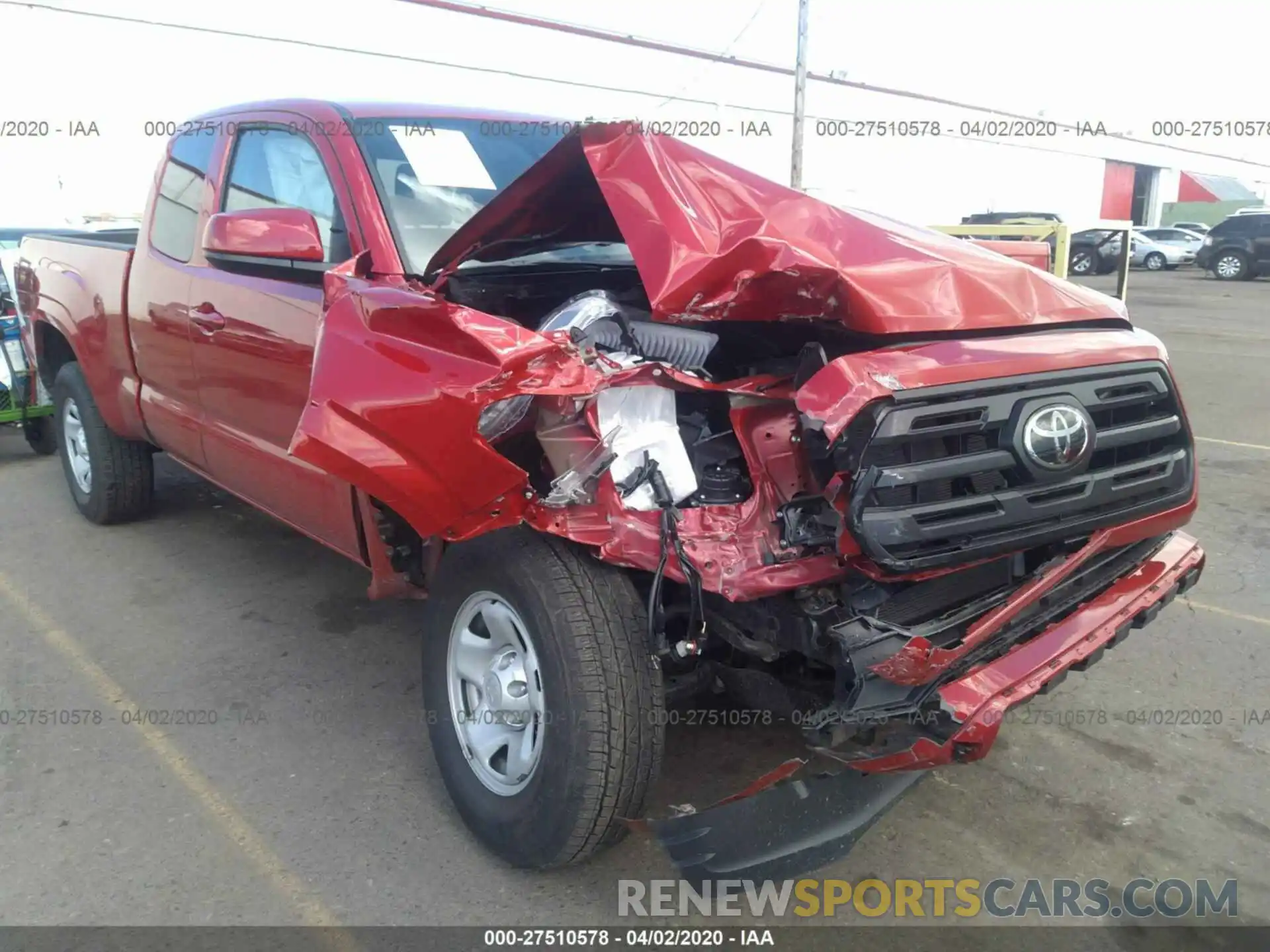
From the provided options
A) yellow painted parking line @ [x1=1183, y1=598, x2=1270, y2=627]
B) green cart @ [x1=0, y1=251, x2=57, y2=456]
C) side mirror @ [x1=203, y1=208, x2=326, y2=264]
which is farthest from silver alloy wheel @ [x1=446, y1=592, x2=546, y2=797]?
green cart @ [x1=0, y1=251, x2=57, y2=456]

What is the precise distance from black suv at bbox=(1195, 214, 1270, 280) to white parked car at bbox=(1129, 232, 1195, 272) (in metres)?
4.64

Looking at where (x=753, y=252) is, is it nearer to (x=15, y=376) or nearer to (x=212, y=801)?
(x=212, y=801)

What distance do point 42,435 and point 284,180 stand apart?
15.6 feet

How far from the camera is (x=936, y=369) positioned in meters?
2.21

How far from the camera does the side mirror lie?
2.99 meters

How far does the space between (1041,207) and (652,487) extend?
148 feet

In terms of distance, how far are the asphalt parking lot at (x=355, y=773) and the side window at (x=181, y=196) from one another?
1.56 metres

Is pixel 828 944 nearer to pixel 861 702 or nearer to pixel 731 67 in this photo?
pixel 861 702

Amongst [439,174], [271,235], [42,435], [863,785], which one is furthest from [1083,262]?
[863,785]

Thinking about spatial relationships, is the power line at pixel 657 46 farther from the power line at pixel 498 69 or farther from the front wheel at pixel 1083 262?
the front wheel at pixel 1083 262

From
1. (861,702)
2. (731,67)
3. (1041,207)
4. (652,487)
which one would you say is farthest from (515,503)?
(1041,207)

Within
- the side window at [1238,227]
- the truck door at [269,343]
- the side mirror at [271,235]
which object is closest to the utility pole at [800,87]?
the truck door at [269,343]

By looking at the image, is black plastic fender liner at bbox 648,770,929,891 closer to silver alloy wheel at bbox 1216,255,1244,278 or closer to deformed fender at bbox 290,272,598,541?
deformed fender at bbox 290,272,598,541

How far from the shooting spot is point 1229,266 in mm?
25516
